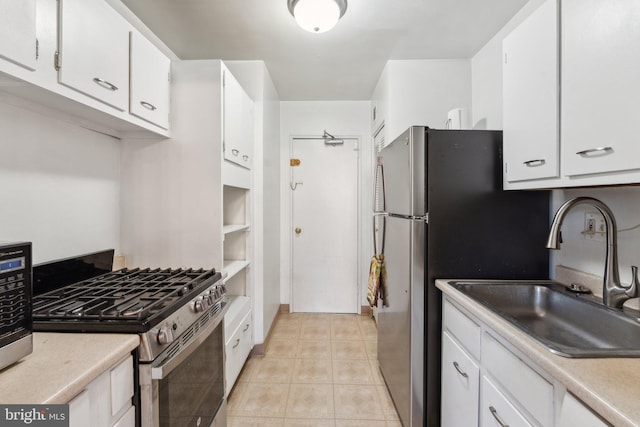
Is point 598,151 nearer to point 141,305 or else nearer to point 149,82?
point 141,305

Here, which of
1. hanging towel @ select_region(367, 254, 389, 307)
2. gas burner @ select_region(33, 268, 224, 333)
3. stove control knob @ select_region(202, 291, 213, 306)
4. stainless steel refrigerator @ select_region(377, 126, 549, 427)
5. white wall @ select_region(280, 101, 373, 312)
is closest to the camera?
gas burner @ select_region(33, 268, 224, 333)

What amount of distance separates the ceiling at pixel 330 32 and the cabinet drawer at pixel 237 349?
2.07 meters

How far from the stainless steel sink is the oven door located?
3.91 feet

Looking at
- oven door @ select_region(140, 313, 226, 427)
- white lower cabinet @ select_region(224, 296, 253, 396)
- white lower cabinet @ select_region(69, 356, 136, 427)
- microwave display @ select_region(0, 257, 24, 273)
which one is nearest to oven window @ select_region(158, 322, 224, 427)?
oven door @ select_region(140, 313, 226, 427)

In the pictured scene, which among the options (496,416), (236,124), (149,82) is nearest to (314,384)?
(496,416)

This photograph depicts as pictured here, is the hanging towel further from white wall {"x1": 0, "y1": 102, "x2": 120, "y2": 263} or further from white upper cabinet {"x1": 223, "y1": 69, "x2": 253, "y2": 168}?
white wall {"x1": 0, "y1": 102, "x2": 120, "y2": 263}

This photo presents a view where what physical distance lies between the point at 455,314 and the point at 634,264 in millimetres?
716

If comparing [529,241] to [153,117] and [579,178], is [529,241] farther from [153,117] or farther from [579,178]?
[153,117]

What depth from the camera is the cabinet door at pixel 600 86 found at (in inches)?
34.8

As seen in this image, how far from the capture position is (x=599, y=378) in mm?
711

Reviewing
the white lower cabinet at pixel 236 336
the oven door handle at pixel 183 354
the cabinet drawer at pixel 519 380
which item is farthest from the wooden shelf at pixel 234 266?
the cabinet drawer at pixel 519 380

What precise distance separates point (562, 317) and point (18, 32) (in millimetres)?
2275

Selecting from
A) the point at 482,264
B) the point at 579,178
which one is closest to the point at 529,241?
the point at 482,264

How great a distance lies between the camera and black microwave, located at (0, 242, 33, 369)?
75cm
